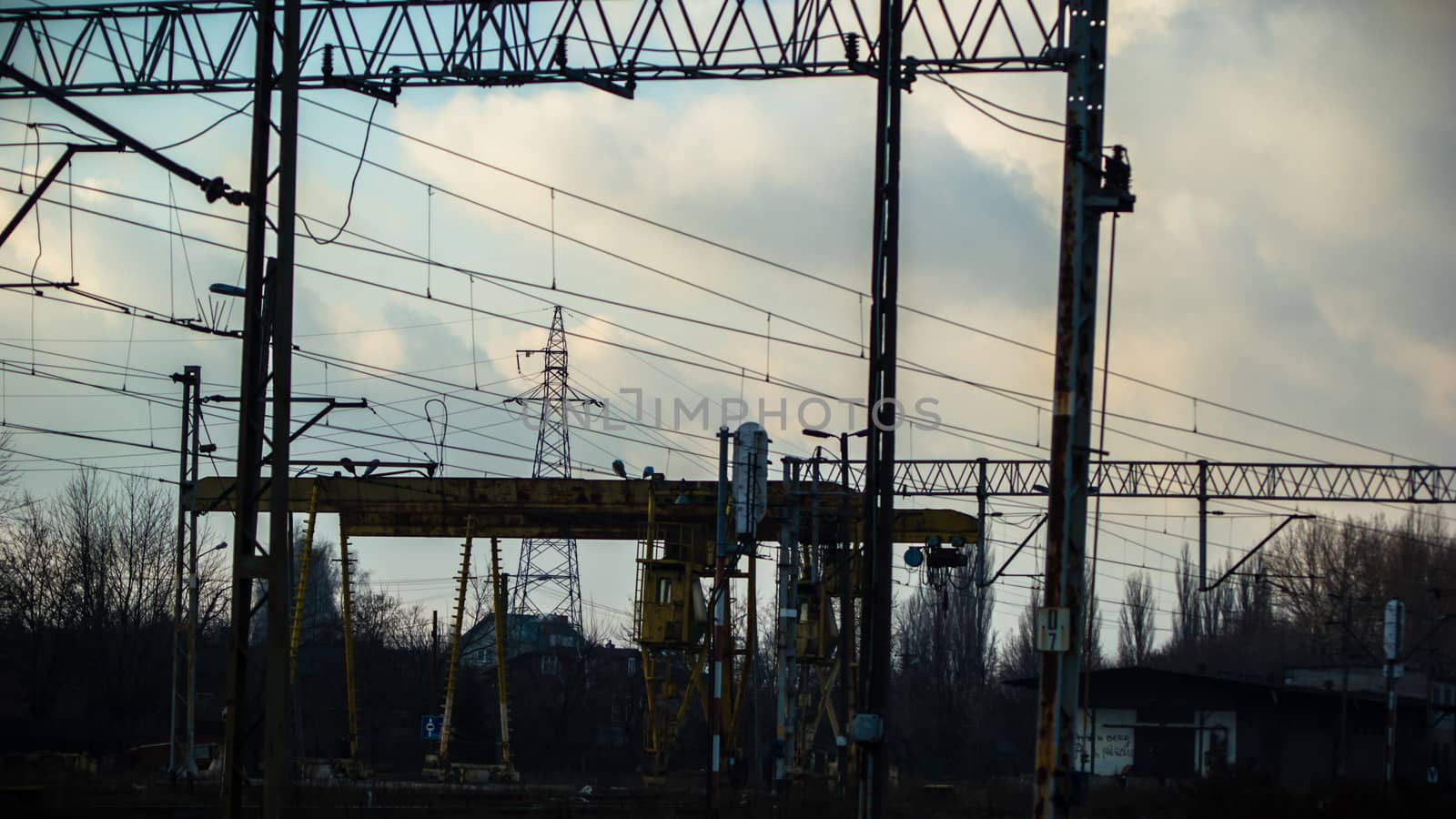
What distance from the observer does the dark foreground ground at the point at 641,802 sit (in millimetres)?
26703

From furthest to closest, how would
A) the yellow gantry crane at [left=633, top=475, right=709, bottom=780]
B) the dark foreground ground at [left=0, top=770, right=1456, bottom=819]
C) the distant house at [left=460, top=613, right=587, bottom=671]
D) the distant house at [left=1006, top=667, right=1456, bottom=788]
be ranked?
the distant house at [left=460, top=613, right=587, bottom=671] < the distant house at [left=1006, top=667, right=1456, bottom=788] < the yellow gantry crane at [left=633, top=475, right=709, bottom=780] < the dark foreground ground at [left=0, top=770, right=1456, bottom=819]

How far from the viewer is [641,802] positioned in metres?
32.8

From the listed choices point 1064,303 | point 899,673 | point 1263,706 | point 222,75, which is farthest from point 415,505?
point 899,673

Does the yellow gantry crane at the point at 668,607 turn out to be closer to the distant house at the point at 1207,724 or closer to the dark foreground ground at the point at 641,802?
the dark foreground ground at the point at 641,802

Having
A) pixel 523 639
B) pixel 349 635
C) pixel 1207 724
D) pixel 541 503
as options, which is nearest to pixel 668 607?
pixel 541 503

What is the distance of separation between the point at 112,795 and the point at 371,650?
37743 mm

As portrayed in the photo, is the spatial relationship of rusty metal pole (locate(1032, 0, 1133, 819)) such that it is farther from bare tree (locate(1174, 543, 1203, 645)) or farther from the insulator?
bare tree (locate(1174, 543, 1203, 645))

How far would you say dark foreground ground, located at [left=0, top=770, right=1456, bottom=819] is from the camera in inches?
1051

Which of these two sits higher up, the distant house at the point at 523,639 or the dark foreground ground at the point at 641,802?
the dark foreground ground at the point at 641,802

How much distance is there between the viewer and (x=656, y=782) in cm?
4050

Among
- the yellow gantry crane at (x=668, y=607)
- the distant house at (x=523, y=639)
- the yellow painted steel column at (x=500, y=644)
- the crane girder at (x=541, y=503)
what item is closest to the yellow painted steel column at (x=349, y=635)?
the crane girder at (x=541, y=503)

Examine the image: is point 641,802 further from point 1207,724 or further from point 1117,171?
point 1207,724

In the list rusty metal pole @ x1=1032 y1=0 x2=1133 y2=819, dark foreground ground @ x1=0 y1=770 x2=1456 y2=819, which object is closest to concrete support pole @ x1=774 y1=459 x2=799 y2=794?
dark foreground ground @ x1=0 y1=770 x2=1456 y2=819

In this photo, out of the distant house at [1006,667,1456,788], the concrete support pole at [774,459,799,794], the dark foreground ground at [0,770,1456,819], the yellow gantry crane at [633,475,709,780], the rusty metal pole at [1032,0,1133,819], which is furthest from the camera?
the distant house at [1006,667,1456,788]
